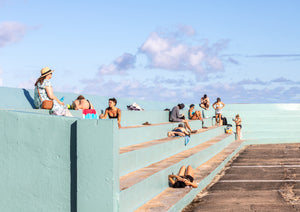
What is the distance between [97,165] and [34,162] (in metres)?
1.05

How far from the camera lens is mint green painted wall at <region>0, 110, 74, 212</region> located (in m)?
6.73

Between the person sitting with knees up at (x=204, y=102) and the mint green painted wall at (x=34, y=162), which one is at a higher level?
the person sitting with knees up at (x=204, y=102)

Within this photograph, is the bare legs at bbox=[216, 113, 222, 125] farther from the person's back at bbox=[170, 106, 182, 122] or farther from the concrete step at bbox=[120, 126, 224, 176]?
the concrete step at bbox=[120, 126, 224, 176]

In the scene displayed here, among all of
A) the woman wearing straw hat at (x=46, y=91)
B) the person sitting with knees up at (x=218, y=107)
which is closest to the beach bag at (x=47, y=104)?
the woman wearing straw hat at (x=46, y=91)

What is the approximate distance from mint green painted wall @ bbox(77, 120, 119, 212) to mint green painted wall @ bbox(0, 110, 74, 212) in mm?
266

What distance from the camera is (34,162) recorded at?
6.93 meters

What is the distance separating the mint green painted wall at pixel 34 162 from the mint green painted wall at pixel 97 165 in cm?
27

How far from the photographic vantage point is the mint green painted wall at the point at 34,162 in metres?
6.73

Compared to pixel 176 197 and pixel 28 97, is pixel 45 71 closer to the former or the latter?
pixel 28 97

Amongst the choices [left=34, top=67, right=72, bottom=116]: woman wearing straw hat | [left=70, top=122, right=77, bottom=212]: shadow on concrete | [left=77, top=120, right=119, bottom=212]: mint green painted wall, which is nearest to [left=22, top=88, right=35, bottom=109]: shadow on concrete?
[left=34, top=67, right=72, bottom=116]: woman wearing straw hat

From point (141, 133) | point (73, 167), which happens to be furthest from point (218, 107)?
point (73, 167)

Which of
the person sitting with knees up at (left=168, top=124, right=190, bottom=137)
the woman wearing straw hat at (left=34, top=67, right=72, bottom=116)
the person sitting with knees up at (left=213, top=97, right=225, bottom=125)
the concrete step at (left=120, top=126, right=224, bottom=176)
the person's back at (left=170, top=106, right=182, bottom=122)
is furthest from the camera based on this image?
the person sitting with knees up at (left=213, top=97, right=225, bottom=125)

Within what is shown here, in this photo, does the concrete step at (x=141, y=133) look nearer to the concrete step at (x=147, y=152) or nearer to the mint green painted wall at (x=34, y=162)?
the concrete step at (x=147, y=152)

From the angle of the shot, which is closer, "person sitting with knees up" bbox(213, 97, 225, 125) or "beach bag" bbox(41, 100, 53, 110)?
"beach bag" bbox(41, 100, 53, 110)
